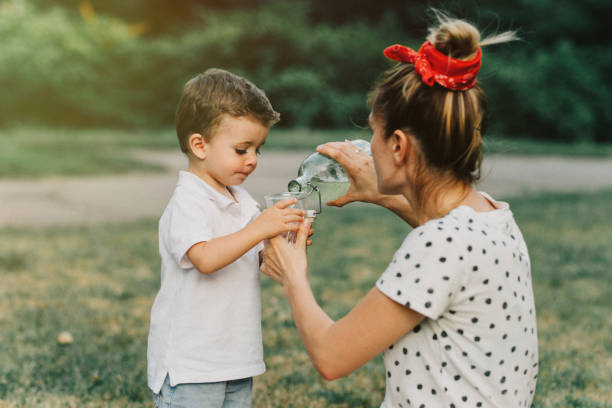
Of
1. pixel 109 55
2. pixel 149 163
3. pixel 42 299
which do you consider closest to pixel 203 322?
pixel 42 299

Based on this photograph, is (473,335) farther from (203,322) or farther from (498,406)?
(203,322)

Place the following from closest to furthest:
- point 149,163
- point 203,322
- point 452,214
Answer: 1. point 452,214
2. point 203,322
3. point 149,163

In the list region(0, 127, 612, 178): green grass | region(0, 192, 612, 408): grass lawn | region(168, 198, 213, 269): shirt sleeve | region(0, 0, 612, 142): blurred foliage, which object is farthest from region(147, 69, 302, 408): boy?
region(0, 0, 612, 142): blurred foliage

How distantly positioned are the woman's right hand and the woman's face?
Result: 403mm

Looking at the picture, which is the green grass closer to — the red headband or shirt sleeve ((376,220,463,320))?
the red headband

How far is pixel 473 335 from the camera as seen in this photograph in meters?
1.79

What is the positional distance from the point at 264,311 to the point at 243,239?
2.63 m

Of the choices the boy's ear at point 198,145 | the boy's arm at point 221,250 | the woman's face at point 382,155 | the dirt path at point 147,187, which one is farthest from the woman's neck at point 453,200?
the dirt path at point 147,187

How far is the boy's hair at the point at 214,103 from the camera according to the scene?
89.9 inches

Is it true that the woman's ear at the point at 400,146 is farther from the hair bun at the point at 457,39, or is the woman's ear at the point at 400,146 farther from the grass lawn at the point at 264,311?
the grass lawn at the point at 264,311

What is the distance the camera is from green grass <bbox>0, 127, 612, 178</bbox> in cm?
1092

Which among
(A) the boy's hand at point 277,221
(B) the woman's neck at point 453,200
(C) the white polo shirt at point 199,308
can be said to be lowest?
(C) the white polo shirt at point 199,308

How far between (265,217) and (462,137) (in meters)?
0.67

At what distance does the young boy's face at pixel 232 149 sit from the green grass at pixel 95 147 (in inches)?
258
